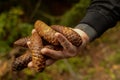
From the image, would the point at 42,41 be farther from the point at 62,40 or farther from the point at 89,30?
the point at 89,30

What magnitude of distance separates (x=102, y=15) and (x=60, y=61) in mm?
2389

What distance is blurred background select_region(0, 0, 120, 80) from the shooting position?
14.7ft

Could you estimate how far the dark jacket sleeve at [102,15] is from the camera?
8.25ft

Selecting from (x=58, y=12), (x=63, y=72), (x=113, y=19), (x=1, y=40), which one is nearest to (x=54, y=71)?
(x=63, y=72)

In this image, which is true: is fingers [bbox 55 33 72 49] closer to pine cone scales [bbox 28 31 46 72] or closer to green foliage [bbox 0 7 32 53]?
pine cone scales [bbox 28 31 46 72]

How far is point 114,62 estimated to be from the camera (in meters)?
4.82

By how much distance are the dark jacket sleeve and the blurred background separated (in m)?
1.61

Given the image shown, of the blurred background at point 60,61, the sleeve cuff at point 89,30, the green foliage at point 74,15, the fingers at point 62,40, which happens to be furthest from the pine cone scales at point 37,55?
the green foliage at point 74,15

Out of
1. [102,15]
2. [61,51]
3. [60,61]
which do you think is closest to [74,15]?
[60,61]

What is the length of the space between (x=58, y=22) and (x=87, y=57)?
0.89 metres

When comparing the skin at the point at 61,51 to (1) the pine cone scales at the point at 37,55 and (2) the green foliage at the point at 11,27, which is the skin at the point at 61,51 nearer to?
(1) the pine cone scales at the point at 37,55

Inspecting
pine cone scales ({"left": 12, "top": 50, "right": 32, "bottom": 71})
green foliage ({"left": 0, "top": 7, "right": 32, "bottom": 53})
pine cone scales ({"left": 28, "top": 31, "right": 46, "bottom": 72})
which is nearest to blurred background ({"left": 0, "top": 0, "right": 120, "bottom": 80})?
green foliage ({"left": 0, "top": 7, "right": 32, "bottom": 53})

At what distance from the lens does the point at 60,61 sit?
4.85m

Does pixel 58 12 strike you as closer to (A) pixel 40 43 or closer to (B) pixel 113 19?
(B) pixel 113 19
